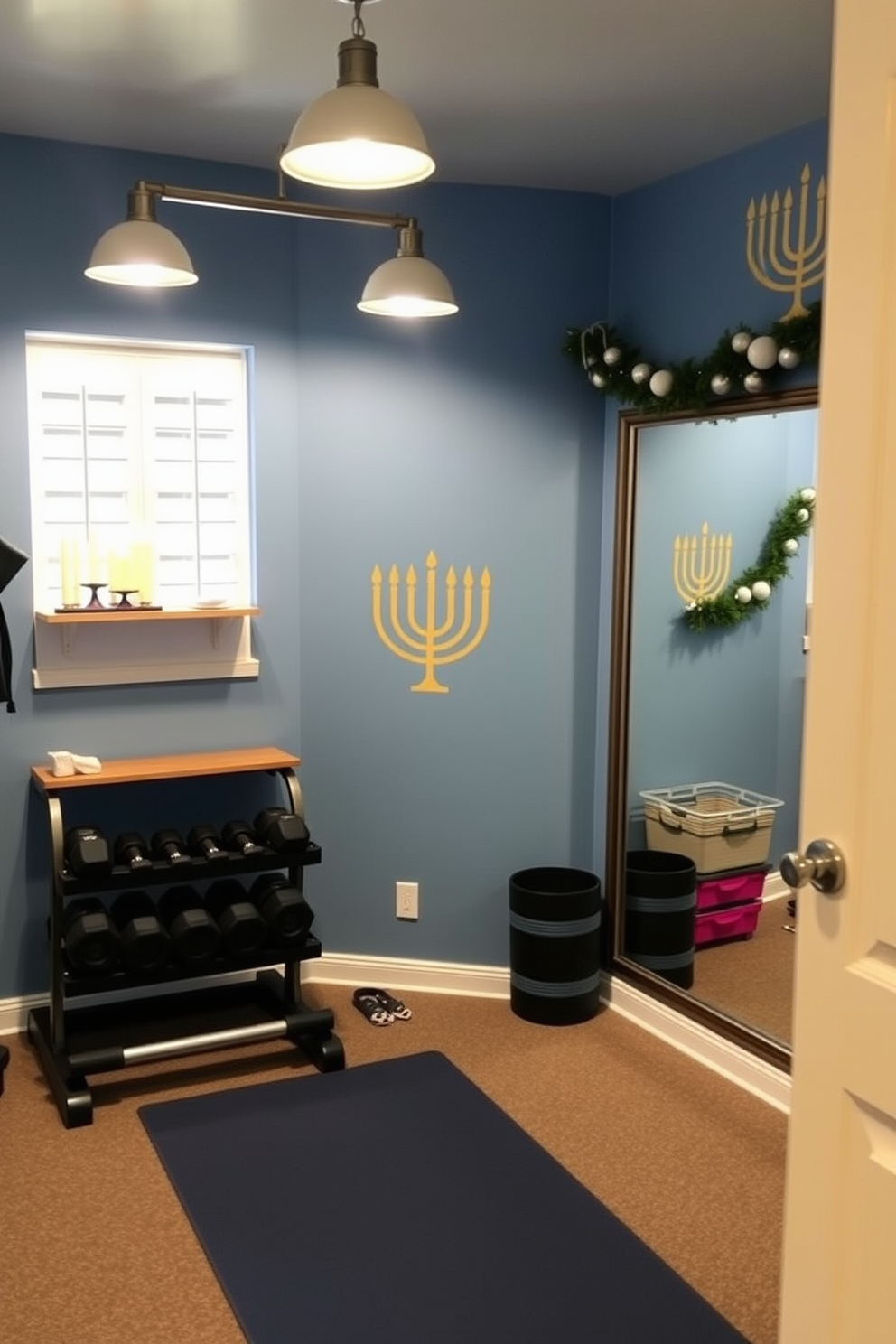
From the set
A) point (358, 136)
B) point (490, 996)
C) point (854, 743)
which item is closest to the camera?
point (854, 743)

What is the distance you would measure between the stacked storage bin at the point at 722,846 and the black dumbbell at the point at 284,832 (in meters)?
1.14

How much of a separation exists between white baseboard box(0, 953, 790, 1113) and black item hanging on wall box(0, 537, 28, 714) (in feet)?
3.29

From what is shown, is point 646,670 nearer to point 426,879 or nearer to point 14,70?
point 426,879

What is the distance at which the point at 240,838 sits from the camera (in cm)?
346

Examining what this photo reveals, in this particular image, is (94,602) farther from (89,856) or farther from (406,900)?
(406,900)

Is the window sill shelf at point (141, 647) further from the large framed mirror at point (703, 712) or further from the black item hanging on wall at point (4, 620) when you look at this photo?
the large framed mirror at point (703, 712)

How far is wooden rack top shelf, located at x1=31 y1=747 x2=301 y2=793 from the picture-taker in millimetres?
3326

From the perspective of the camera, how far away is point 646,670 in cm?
385

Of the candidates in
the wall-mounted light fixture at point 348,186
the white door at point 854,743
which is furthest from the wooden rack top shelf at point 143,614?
the white door at point 854,743

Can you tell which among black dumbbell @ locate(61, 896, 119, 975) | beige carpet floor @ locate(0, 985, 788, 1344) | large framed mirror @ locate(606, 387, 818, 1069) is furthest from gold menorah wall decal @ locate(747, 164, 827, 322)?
black dumbbell @ locate(61, 896, 119, 975)

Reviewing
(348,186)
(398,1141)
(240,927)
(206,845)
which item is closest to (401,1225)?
(398,1141)

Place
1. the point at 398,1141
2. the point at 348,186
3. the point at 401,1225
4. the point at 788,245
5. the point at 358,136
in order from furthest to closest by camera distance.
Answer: the point at 788,245
the point at 398,1141
the point at 401,1225
the point at 348,186
the point at 358,136

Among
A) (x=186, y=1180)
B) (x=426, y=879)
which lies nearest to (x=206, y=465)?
(x=426, y=879)

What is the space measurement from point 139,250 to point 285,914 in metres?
1.76
